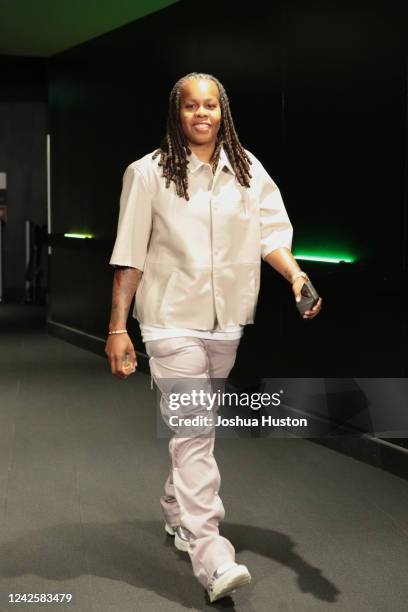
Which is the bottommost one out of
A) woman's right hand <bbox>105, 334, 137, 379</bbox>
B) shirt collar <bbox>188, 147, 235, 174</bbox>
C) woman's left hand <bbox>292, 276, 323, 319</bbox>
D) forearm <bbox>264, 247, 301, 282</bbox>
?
woman's right hand <bbox>105, 334, 137, 379</bbox>

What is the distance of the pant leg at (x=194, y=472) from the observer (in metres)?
3.10

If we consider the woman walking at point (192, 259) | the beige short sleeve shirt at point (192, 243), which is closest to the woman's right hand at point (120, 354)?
the woman walking at point (192, 259)

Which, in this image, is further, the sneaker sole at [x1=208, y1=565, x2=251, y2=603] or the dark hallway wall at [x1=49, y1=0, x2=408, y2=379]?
the dark hallway wall at [x1=49, y1=0, x2=408, y2=379]

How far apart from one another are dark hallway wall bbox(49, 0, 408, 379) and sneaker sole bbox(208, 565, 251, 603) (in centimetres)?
201

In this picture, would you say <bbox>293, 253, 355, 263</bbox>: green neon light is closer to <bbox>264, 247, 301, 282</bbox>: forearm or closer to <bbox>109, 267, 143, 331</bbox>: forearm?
<bbox>264, 247, 301, 282</bbox>: forearm

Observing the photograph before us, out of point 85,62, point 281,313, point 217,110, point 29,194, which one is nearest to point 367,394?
point 281,313

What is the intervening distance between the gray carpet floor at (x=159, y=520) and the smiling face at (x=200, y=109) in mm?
1521

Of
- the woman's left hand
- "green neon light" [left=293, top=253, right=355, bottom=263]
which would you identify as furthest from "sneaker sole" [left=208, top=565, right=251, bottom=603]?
"green neon light" [left=293, top=253, right=355, bottom=263]

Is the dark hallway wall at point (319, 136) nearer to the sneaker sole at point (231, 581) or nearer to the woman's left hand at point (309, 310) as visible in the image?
the woman's left hand at point (309, 310)

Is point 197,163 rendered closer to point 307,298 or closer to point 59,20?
point 307,298

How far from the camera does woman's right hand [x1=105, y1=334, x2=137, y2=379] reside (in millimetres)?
3143

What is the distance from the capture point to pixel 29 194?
15.1m

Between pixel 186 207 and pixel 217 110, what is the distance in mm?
332

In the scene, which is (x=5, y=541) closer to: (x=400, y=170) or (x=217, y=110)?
(x=217, y=110)
